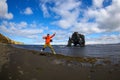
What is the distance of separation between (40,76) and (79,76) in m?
2.24

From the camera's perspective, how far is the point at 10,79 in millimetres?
8477

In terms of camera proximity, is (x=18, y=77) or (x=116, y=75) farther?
(x=116, y=75)

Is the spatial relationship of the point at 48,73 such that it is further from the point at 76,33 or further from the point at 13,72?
the point at 76,33

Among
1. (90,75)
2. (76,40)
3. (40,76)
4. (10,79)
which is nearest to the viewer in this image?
(10,79)

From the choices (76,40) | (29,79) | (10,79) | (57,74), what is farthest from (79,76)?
(76,40)

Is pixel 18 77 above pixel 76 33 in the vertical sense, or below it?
below

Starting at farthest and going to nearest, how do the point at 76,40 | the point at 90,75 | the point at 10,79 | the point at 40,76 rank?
the point at 76,40 → the point at 90,75 → the point at 40,76 → the point at 10,79

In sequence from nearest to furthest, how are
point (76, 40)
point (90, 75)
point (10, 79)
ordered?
point (10, 79)
point (90, 75)
point (76, 40)

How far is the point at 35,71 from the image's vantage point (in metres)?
10.1

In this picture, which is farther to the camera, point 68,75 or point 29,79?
point 68,75

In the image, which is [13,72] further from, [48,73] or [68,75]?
[68,75]

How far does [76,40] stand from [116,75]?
385ft

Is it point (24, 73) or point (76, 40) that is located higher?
point (76, 40)

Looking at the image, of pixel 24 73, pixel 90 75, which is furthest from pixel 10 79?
pixel 90 75
